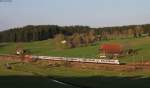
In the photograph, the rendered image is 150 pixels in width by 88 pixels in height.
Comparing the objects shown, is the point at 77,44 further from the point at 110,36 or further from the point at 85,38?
the point at 110,36

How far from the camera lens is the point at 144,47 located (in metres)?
108

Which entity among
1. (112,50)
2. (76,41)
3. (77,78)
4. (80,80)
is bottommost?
(77,78)

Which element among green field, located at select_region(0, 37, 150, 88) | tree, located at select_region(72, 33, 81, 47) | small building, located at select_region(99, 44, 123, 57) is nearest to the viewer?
green field, located at select_region(0, 37, 150, 88)

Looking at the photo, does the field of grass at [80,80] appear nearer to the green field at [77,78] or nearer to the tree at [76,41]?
the green field at [77,78]

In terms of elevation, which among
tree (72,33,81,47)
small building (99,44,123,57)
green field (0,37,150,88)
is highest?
tree (72,33,81,47)

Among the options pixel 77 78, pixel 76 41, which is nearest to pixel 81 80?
pixel 77 78

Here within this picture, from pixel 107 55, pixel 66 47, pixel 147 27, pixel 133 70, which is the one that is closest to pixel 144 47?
pixel 107 55

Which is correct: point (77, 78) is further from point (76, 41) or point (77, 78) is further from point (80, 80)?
point (76, 41)

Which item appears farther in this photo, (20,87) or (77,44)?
(77,44)

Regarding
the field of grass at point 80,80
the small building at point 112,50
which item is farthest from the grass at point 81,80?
the small building at point 112,50

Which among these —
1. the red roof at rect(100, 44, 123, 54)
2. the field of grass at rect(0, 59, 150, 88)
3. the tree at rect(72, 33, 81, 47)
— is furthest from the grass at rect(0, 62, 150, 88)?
the tree at rect(72, 33, 81, 47)

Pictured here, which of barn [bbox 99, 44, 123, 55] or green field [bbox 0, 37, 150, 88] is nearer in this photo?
green field [bbox 0, 37, 150, 88]

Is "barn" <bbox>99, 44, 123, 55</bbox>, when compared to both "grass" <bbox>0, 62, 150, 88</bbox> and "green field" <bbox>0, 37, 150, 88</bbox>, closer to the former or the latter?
"green field" <bbox>0, 37, 150, 88</bbox>

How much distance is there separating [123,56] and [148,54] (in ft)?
23.2
